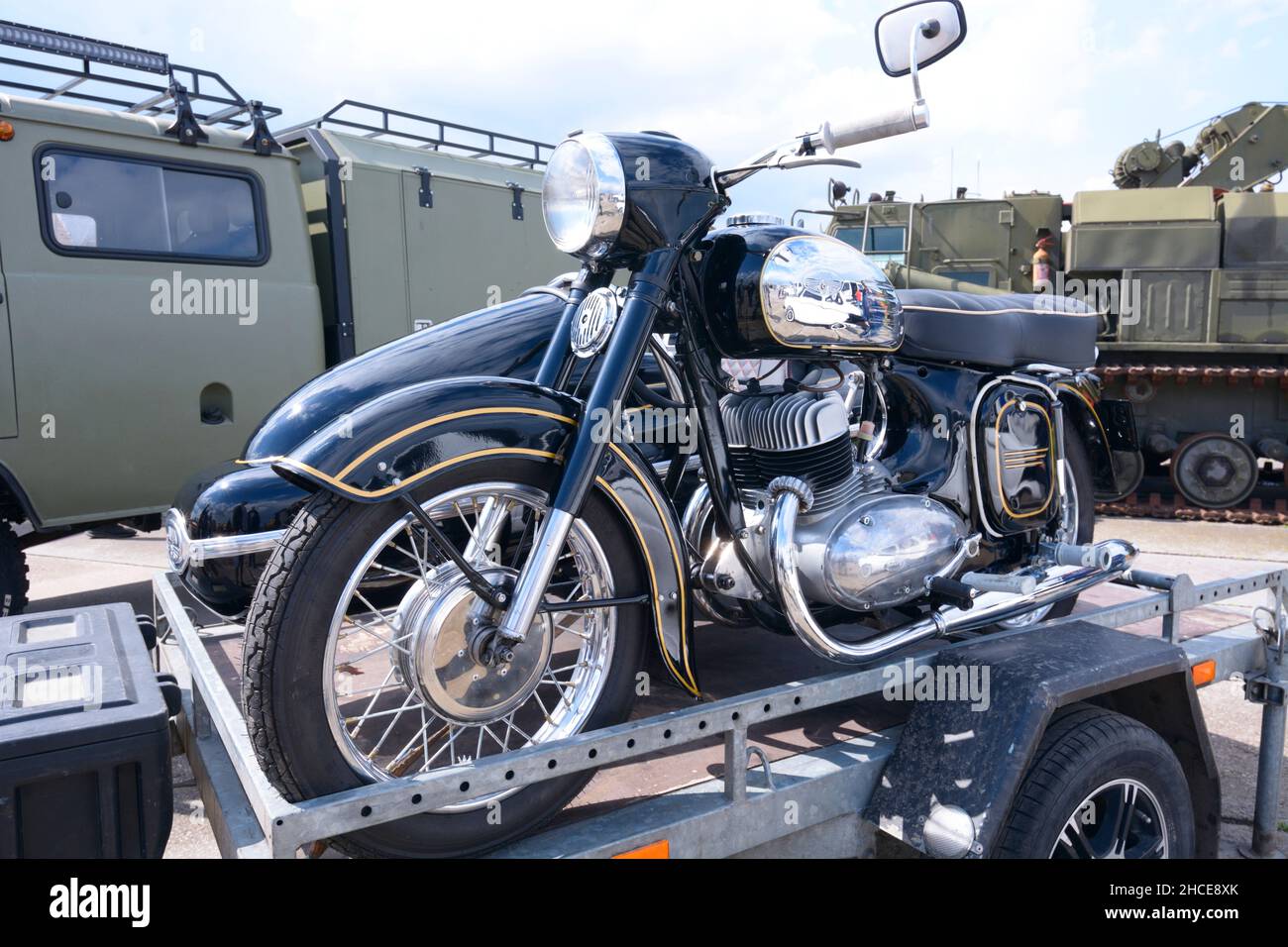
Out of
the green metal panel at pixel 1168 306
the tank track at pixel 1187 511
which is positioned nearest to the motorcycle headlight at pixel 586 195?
the tank track at pixel 1187 511

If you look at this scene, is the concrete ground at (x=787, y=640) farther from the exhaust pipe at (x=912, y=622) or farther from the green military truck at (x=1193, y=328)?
the green military truck at (x=1193, y=328)

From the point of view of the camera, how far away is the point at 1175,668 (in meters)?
2.34

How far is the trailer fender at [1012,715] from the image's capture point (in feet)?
6.59

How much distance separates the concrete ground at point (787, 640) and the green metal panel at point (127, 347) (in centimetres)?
87

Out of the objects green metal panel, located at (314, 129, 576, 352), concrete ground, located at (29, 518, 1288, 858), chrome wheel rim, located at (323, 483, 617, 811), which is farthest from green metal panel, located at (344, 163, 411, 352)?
chrome wheel rim, located at (323, 483, 617, 811)

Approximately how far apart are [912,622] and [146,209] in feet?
15.7

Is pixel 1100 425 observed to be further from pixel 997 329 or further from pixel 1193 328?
pixel 1193 328

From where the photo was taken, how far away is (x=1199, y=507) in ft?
27.9

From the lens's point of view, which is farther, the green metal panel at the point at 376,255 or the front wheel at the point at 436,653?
the green metal panel at the point at 376,255

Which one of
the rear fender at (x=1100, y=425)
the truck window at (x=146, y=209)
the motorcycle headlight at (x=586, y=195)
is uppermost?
the truck window at (x=146, y=209)

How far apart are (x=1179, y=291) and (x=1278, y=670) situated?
6.74 m

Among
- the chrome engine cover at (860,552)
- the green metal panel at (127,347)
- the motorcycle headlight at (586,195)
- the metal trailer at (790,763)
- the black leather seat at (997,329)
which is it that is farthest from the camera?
the green metal panel at (127,347)

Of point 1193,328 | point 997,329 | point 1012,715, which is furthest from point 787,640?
point 1193,328

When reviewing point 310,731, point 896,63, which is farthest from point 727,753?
point 896,63
